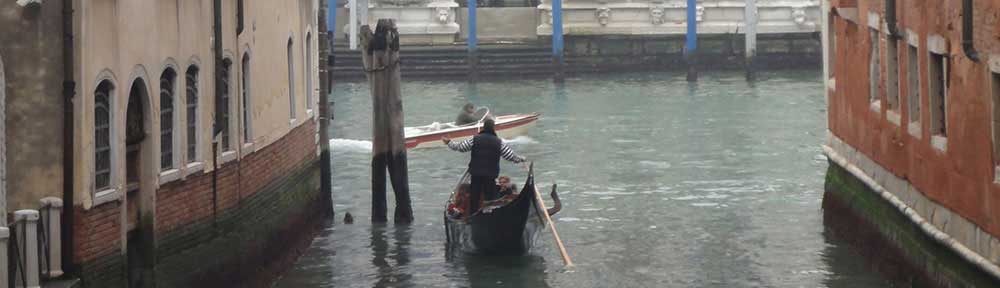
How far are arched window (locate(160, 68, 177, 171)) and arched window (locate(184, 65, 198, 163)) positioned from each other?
1.47 feet

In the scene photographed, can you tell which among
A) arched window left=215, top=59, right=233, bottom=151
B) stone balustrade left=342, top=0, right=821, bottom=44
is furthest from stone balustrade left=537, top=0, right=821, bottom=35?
arched window left=215, top=59, right=233, bottom=151

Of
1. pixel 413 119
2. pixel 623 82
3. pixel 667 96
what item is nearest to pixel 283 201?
pixel 413 119

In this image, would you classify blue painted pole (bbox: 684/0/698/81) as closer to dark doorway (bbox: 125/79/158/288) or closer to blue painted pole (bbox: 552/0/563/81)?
blue painted pole (bbox: 552/0/563/81)

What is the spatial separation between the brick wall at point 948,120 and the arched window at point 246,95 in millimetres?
4981

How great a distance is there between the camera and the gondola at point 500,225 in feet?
59.3

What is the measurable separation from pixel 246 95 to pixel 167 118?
280 centimetres

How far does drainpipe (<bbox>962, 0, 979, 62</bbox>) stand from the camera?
505 inches

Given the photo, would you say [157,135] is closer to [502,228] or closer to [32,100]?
[32,100]

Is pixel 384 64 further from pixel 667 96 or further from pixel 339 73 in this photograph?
pixel 339 73

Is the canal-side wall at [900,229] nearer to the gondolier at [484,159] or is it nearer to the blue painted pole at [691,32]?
the gondolier at [484,159]

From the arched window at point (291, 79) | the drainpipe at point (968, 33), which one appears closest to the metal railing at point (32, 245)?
the drainpipe at point (968, 33)

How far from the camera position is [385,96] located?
1984cm

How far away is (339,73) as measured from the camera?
4531cm

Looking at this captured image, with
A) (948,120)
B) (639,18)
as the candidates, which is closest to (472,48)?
(639,18)
